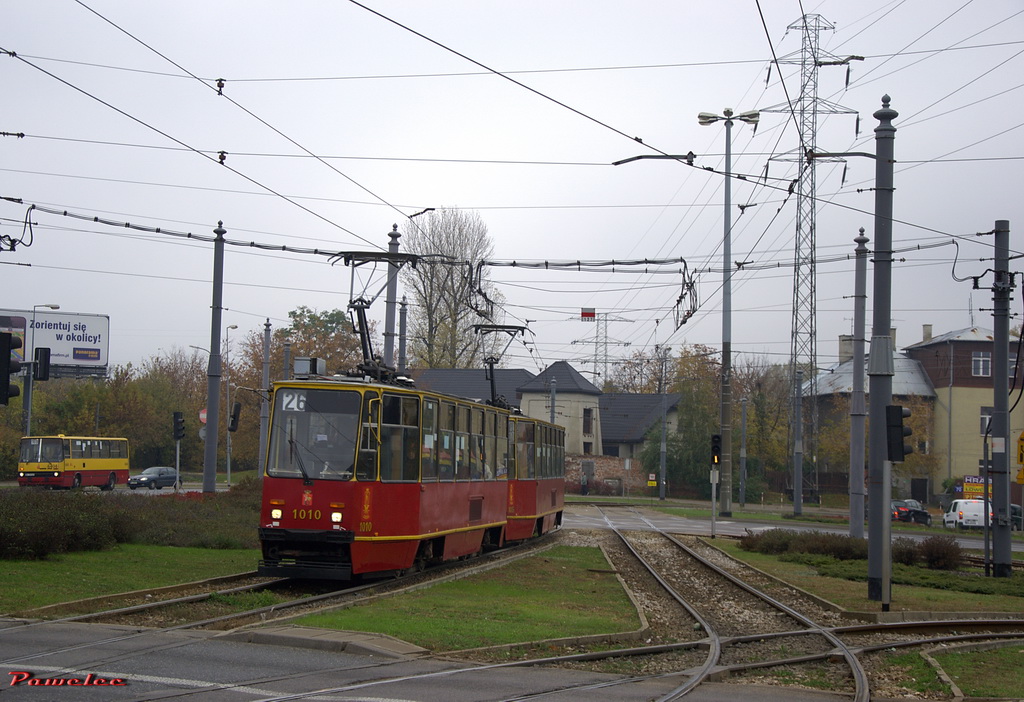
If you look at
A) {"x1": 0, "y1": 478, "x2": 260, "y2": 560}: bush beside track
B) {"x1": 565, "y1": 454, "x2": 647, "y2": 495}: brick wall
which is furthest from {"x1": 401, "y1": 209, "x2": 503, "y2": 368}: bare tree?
{"x1": 0, "y1": 478, "x2": 260, "y2": 560}: bush beside track

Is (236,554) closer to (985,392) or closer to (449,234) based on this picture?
(449,234)

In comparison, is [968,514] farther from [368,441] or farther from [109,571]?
[109,571]

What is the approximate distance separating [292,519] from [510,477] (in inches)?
366

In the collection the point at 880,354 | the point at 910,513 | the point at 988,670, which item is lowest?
the point at 910,513

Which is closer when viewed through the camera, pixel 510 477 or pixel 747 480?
pixel 510 477

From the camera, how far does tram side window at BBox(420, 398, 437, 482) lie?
16625 millimetres

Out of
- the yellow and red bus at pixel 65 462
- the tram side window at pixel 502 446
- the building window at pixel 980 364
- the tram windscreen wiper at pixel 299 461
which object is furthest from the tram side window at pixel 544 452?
the building window at pixel 980 364

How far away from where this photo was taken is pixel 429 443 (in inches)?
668

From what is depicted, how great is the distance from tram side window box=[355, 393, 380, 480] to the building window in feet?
200

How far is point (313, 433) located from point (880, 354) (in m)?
8.64

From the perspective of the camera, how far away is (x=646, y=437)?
76.2 metres

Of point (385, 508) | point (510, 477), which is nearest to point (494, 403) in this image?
point (510, 477)

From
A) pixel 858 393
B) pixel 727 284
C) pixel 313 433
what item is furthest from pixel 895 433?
pixel 727 284

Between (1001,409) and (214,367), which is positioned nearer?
Answer: (1001,409)
